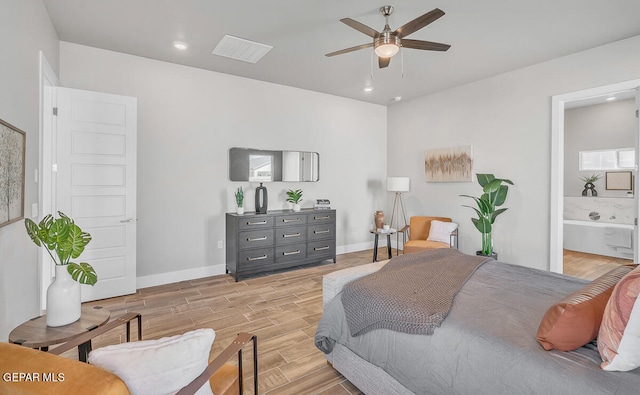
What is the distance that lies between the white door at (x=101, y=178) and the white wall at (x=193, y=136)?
0.32m

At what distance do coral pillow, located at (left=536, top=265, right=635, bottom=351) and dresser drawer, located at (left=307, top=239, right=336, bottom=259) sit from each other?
11.9 ft

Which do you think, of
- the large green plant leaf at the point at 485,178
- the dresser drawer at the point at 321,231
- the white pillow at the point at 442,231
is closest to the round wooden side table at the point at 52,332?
the dresser drawer at the point at 321,231

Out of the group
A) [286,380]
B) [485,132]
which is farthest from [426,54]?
[286,380]

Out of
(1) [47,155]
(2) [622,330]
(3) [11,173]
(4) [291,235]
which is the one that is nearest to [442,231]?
(4) [291,235]

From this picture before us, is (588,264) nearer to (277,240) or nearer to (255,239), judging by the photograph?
(277,240)

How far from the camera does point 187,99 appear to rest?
4.16m

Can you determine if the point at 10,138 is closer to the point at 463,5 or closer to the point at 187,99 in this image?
the point at 187,99

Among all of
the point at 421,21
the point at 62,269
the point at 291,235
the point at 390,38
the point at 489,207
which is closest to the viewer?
the point at 62,269

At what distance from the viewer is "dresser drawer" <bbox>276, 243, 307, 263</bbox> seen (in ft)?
14.6

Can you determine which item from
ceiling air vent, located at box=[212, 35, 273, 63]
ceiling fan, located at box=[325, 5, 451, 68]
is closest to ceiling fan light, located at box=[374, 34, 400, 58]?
ceiling fan, located at box=[325, 5, 451, 68]

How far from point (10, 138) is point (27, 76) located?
0.69 metres

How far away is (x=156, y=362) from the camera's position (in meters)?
0.99

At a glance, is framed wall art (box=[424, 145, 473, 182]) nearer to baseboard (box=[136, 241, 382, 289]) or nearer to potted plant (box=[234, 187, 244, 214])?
potted plant (box=[234, 187, 244, 214])

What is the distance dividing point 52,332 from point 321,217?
3.68m
